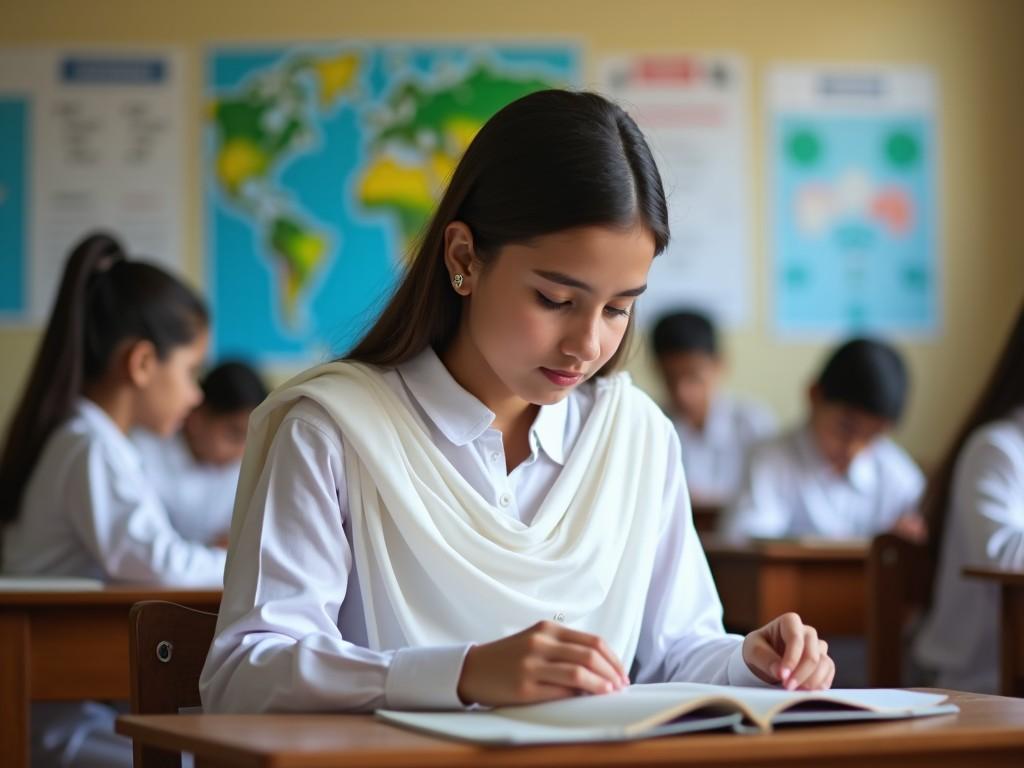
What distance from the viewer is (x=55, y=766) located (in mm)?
2451

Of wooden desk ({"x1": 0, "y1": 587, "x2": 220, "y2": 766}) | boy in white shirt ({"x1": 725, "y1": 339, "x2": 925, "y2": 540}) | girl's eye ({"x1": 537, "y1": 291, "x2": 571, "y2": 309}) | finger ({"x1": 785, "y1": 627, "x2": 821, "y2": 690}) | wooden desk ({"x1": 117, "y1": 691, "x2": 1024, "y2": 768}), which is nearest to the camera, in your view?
wooden desk ({"x1": 117, "y1": 691, "x2": 1024, "y2": 768})

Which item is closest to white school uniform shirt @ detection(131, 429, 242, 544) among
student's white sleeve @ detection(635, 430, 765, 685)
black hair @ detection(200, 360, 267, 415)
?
black hair @ detection(200, 360, 267, 415)

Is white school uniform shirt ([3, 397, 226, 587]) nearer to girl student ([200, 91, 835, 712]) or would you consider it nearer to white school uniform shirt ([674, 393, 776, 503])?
girl student ([200, 91, 835, 712])

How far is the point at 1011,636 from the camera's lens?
253 centimetres

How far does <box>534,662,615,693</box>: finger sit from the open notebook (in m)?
0.01

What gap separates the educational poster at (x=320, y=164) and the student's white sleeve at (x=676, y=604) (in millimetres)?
3869

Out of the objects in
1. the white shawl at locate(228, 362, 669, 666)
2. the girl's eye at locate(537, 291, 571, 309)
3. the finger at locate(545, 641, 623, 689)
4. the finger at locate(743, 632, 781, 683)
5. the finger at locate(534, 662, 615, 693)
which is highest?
the girl's eye at locate(537, 291, 571, 309)

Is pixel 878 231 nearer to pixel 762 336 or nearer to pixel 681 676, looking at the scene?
pixel 762 336

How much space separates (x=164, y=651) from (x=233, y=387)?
3426mm

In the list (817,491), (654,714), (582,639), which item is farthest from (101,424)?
(817,491)

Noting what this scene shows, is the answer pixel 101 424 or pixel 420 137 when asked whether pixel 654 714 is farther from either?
pixel 420 137

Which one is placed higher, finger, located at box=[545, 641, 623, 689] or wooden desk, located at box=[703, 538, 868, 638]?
finger, located at box=[545, 641, 623, 689]

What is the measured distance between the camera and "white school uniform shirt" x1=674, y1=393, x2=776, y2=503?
5551 millimetres

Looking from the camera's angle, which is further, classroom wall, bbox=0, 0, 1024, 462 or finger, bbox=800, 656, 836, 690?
classroom wall, bbox=0, 0, 1024, 462
